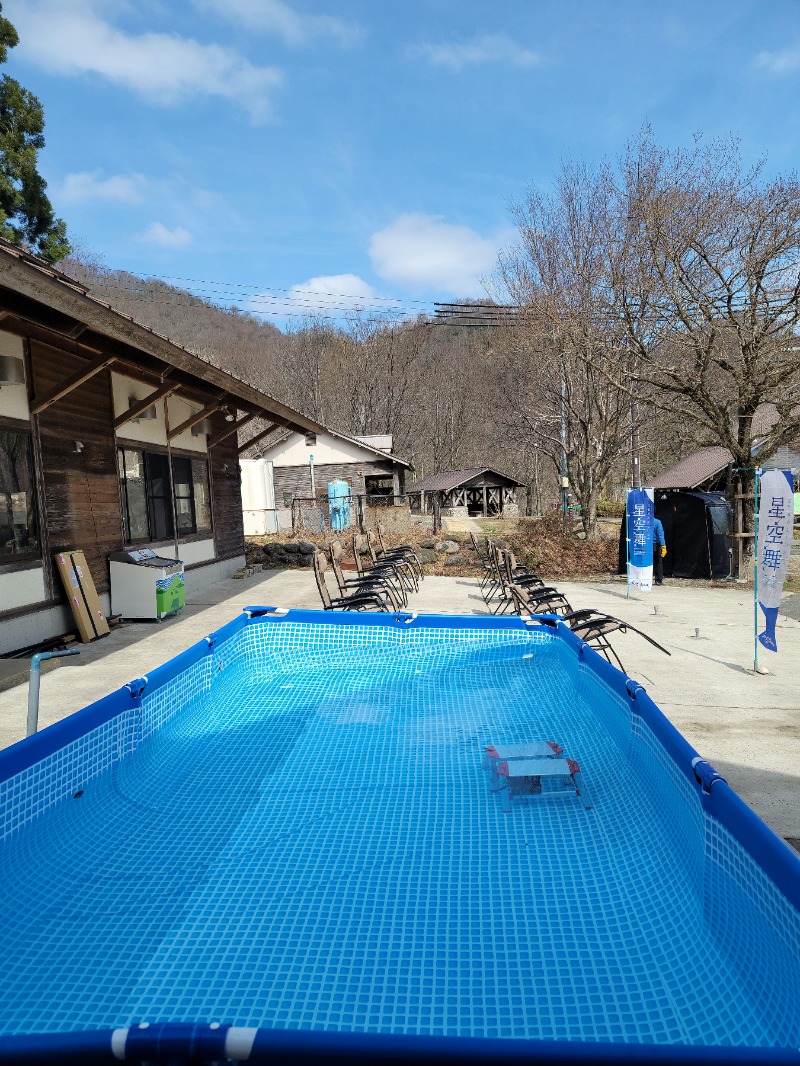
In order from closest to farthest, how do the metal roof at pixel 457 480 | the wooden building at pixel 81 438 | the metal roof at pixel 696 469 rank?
1. the wooden building at pixel 81 438
2. the metal roof at pixel 696 469
3. the metal roof at pixel 457 480

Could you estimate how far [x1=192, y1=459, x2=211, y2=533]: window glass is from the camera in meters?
11.5

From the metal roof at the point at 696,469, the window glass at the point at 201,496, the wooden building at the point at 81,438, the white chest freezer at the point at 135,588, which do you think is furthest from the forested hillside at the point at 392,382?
the white chest freezer at the point at 135,588

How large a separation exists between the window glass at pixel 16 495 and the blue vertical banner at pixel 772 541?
284 inches

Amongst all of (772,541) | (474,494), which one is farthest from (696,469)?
(772,541)

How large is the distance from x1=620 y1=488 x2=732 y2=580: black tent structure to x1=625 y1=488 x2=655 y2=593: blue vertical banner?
2.78 metres

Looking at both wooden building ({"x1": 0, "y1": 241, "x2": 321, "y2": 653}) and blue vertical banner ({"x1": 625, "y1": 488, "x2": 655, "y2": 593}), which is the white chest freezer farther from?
blue vertical banner ({"x1": 625, "y1": 488, "x2": 655, "y2": 593})

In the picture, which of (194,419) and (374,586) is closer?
(374,586)

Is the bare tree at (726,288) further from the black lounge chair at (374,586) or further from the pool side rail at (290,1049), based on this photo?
the pool side rail at (290,1049)

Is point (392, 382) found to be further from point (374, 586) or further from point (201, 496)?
point (374, 586)

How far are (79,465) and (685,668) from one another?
6.97m

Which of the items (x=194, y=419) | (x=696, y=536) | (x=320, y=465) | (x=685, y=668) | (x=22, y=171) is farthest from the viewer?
(x=320, y=465)

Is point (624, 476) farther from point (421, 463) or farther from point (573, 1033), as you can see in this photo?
point (573, 1033)

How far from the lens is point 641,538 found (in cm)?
1006

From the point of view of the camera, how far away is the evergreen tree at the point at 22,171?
649 inches
